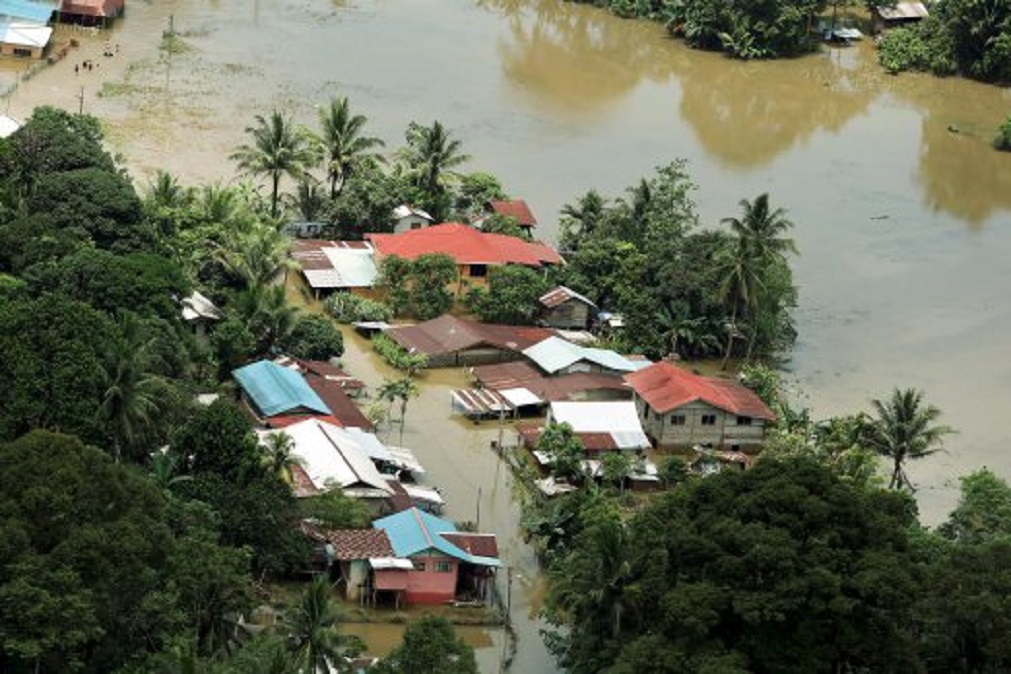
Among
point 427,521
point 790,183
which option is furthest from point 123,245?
point 790,183

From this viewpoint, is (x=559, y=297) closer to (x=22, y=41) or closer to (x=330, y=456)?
(x=330, y=456)

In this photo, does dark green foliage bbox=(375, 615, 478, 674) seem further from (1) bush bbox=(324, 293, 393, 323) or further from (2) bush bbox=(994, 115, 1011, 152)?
(2) bush bbox=(994, 115, 1011, 152)

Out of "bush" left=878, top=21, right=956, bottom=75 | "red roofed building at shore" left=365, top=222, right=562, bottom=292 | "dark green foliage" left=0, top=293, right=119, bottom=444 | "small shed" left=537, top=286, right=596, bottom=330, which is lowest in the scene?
"dark green foliage" left=0, top=293, right=119, bottom=444

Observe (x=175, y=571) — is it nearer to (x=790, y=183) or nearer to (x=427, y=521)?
(x=427, y=521)

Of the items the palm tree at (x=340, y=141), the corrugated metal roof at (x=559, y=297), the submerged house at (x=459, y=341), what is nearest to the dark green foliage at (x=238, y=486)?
the submerged house at (x=459, y=341)

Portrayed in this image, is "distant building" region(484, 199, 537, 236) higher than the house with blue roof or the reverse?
higher

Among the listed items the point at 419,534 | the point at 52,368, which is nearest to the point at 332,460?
the point at 419,534

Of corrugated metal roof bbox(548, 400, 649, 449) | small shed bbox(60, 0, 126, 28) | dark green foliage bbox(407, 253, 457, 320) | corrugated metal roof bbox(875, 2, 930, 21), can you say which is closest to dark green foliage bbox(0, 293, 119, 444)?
corrugated metal roof bbox(548, 400, 649, 449)

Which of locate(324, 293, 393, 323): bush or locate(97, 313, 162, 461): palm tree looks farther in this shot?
locate(324, 293, 393, 323): bush
